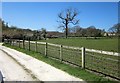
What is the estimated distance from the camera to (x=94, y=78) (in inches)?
412

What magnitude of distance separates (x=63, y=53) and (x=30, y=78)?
644 cm

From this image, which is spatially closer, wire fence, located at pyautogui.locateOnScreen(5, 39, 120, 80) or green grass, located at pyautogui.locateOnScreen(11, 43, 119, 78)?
wire fence, located at pyautogui.locateOnScreen(5, 39, 120, 80)

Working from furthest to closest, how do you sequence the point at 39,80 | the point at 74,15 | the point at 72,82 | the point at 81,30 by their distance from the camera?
the point at 81,30, the point at 74,15, the point at 39,80, the point at 72,82

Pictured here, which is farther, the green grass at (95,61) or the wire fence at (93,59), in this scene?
the green grass at (95,61)

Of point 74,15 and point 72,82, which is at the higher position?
point 74,15

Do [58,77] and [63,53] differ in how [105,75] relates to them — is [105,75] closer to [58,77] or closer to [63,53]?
[58,77]

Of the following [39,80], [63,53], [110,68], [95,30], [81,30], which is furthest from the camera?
[81,30]

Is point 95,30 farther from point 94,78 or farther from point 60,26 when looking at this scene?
point 94,78

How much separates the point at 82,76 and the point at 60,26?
330 feet

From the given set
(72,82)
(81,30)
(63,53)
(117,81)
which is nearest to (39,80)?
(72,82)

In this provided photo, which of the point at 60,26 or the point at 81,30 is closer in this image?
the point at 60,26

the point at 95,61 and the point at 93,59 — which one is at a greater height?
the point at 93,59

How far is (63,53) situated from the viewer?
1712 centimetres

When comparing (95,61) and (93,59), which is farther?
(95,61)
